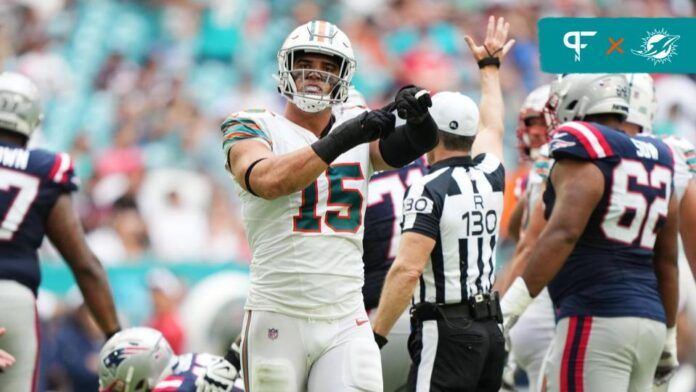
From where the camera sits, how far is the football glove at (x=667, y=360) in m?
6.72

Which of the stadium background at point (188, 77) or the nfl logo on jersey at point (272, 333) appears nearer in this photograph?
Answer: the nfl logo on jersey at point (272, 333)

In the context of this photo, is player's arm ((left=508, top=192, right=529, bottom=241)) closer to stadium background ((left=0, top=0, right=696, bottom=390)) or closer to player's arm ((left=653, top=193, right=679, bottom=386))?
player's arm ((left=653, top=193, right=679, bottom=386))

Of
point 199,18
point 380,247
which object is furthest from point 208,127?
point 380,247

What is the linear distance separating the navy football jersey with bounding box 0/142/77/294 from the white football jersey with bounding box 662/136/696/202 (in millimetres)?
2961

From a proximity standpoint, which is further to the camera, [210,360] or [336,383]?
[210,360]

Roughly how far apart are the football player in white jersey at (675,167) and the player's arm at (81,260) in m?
2.75

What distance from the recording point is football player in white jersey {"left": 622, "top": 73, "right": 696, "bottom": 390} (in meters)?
6.55

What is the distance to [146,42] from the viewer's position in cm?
1634

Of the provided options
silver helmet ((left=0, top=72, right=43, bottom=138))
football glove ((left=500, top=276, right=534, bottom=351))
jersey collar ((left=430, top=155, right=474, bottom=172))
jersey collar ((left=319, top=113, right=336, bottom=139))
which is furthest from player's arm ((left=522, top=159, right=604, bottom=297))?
silver helmet ((left=0, top=72, right=43, bottom=138))

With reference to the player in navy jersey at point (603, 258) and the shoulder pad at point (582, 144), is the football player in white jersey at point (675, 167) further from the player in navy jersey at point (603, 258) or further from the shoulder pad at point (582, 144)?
the shoulder pad at point (582, 144)

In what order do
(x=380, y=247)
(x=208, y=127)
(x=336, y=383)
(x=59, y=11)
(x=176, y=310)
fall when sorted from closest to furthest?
(x=336, y=383)
(x=380, y=247)
(x=176, y=310)
(x=208, y=127)
(x=59, y=11)

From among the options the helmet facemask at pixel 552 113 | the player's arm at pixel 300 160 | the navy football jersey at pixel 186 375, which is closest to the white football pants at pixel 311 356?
the player's arm at pixel 300 160

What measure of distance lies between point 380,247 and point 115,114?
8645 millimetres

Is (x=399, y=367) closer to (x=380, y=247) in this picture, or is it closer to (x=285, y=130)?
(x=380, y=247)
